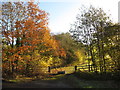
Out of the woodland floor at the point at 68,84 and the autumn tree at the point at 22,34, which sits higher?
the autumn tree at the point at 22,34

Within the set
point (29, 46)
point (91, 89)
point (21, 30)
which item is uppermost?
point (21, 30)

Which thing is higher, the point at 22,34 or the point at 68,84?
the point at 22,34

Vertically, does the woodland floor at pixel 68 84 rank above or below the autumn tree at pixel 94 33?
below

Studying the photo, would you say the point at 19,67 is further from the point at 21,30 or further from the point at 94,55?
the point at 94,55

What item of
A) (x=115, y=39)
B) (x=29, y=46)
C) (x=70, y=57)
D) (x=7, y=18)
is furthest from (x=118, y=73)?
(x=70, y=57)

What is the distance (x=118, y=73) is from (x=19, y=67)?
1046 cm

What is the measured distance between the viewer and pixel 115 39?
439 inches

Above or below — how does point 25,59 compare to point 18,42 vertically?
below

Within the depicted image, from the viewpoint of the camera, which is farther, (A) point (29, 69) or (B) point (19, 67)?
(A) point (29, 69)

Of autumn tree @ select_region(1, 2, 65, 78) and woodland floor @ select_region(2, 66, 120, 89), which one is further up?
autumn tree @ select_region(1, 2, 65, 78)

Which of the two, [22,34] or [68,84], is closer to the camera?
[68,84]

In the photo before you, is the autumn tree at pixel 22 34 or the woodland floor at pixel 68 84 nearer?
the woodland floor at pixel 68 84

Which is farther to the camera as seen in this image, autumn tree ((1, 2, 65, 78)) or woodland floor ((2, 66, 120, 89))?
autumn tree ((1, 2, 65, 78))

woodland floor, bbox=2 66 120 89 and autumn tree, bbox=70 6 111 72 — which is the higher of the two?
autumn tree, bbox=70 6 111 72
